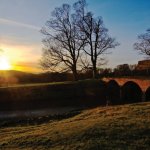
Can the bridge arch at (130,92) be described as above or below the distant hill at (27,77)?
below

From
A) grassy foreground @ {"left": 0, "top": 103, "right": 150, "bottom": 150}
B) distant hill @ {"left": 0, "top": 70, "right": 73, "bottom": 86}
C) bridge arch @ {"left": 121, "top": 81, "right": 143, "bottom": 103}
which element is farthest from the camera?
distant hill @ {"left": 0, "top": 70, "right": 73, "bottom": 86}

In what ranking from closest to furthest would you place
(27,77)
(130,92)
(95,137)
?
(95,137), (130,92), (27,77)

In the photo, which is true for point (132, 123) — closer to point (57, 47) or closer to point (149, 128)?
point (149, 128)

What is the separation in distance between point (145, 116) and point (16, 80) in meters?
61.2

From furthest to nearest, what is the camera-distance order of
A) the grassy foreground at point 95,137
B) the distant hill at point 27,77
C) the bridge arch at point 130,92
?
the distant hill at point 27,77
the bridge arch at point 130,92
the grassy foreground at point 95,137

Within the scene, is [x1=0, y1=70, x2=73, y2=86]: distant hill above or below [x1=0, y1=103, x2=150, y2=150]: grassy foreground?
above

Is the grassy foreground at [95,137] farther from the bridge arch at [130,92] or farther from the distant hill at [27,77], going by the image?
the distant hill at [27,77]

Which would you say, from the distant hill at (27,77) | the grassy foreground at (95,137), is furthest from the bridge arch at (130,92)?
the grassy foreground at (95,137)

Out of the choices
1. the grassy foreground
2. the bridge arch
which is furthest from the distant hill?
the grassy foreground

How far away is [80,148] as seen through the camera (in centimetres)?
1216

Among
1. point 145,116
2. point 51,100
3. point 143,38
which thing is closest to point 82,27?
point 143,38

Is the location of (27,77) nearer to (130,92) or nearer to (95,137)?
(130,92)

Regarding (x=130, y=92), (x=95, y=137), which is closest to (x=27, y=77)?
(x=130, y=92)

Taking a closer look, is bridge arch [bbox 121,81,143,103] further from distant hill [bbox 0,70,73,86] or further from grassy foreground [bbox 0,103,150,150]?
grassy foreground [bbox 0,103,150,150]
